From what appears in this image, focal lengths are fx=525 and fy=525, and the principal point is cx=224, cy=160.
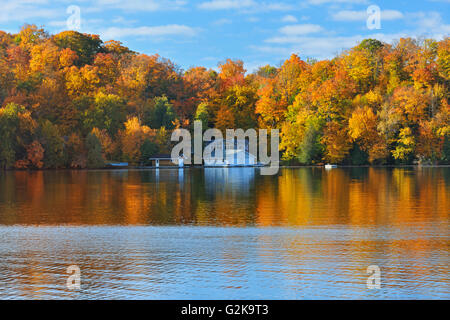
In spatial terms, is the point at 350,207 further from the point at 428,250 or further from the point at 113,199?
the point at 113,199

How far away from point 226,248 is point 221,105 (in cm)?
9102

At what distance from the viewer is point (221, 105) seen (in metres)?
109

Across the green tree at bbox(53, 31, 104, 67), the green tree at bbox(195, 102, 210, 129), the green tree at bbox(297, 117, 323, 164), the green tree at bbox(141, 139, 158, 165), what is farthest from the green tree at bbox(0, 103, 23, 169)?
the green tree at bbox(297, 117, 323, 164)

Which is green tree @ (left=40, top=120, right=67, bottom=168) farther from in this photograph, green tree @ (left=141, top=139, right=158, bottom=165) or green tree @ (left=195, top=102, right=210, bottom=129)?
green tree @ (left=195, top=102, right=210, bottom=129)

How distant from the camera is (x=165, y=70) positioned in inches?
4464

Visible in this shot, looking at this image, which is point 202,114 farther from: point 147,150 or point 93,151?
point 93,151

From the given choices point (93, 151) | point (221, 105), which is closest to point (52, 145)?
point (93, 151)

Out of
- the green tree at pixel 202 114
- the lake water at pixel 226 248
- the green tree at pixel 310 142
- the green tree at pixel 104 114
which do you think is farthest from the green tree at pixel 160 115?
the lake water at pixel 226 248

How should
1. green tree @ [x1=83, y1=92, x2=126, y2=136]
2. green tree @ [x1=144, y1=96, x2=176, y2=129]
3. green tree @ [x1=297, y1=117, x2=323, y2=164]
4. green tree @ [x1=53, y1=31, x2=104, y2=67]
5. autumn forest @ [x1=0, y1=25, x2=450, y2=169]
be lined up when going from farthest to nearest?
green tree @ [x1=53, y1=31, x2=104, y2=67] < green tree @ [x1=144, y1=96, x2=176, y2=129] < green tree @ [x1=83, y1=92, x2=126, y2=136] < green tree @ [x1=297, y1=117, x2=323, y2=164] < autumn forest @ [x1=0, y1=25, x2=450, y2=169]

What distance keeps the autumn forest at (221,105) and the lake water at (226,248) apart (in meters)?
60.1

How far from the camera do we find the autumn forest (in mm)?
92750

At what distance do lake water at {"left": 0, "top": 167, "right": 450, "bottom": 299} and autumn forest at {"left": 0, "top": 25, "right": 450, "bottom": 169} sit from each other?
2368 inches
